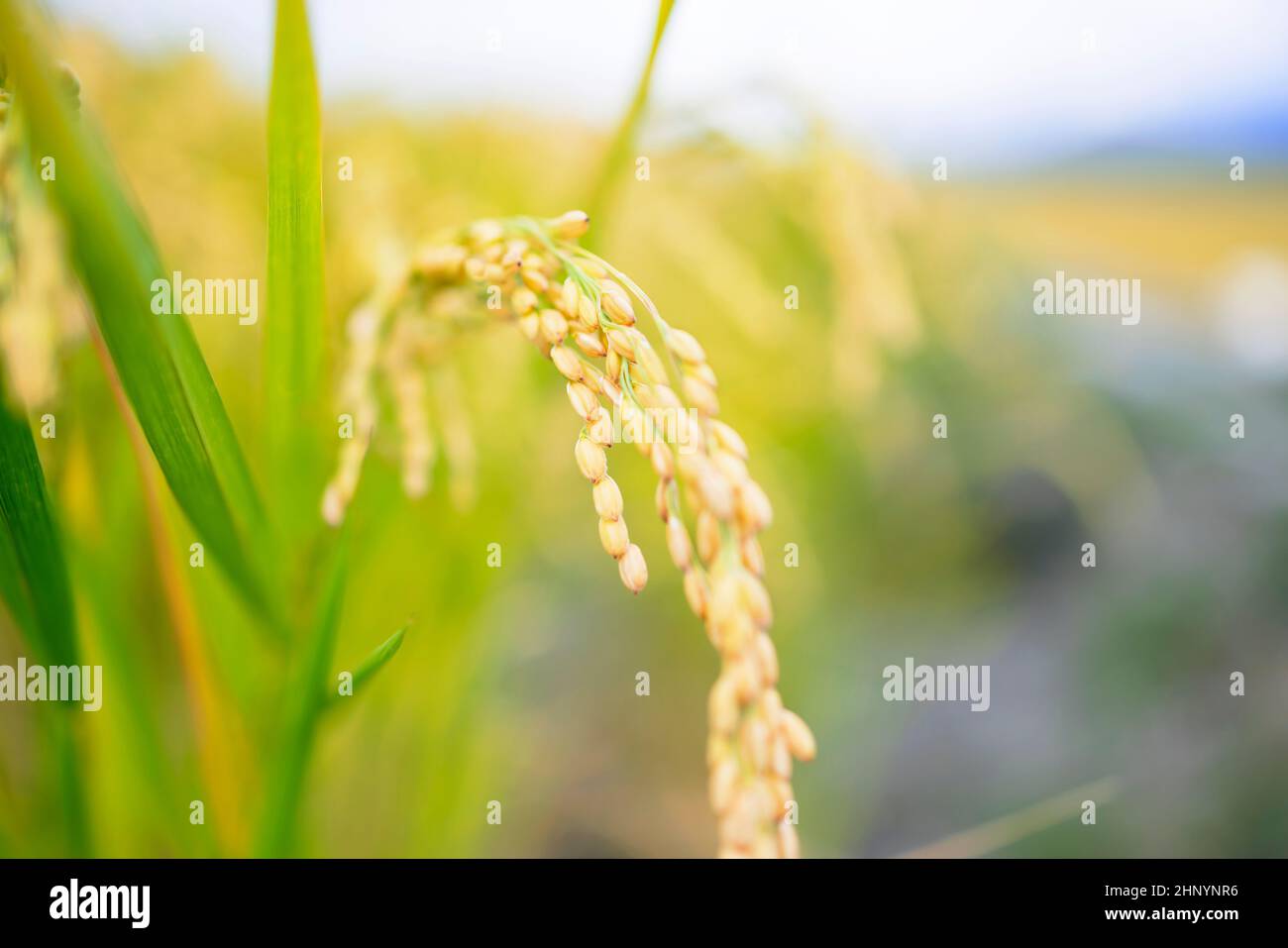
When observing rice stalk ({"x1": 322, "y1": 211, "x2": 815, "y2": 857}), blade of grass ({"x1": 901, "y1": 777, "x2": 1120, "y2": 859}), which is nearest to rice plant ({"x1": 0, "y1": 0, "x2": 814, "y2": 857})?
rice stalk ({"x1": 322, "y1": 211, "x2": 815, "y2": 857})

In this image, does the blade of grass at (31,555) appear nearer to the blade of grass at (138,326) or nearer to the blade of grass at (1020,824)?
the blade of grass at (138,326)

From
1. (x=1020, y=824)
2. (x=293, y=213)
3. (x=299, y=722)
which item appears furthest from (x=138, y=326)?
(x=1020, y=824)

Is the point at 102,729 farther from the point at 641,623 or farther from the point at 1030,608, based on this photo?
the point at 1030,608

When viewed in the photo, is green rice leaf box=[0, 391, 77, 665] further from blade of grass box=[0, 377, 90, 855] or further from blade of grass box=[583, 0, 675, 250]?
blade of grass box=[583, 0, 675, 250]

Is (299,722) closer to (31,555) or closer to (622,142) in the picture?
(31,555)

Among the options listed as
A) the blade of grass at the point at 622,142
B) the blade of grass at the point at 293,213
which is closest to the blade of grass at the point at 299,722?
the blade of grass at the point at 293,213

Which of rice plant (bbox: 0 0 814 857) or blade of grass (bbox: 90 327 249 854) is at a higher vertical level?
rice plant (bbox: 0 0 814 857)
